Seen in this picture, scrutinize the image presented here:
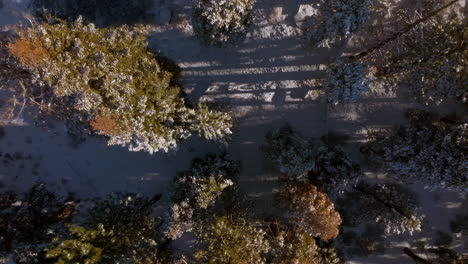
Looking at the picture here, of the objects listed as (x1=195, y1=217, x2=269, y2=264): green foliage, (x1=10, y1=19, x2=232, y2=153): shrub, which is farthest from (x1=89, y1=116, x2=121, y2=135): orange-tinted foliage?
(x1=195, y1=217, x2=269, y2=264): green foliage

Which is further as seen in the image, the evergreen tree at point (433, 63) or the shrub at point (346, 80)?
the shrub at point (346, 80)

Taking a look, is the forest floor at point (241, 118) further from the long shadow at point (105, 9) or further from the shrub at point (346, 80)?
the shrub at point (346, 80)

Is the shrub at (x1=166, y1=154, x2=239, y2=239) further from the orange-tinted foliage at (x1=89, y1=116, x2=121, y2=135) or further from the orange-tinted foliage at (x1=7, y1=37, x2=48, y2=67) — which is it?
the orange-tinted foliage at (x1=7, y1=37, x2=48, y2=67)

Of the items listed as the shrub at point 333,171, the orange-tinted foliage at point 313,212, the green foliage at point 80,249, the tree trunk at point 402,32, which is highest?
the tree trunk at point 402,32

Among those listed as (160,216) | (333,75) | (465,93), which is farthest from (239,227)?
(465,93)

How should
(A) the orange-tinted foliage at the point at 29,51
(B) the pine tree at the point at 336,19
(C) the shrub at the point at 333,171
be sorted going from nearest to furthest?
(A) the orange-tinted foliage at the point at 29,51
(B) the pine tree at the point at 336,19
(C) the shrub at the point at 333,171

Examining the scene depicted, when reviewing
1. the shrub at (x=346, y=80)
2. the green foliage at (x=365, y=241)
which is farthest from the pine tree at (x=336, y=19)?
the green foliage at (x=365, y=241)
